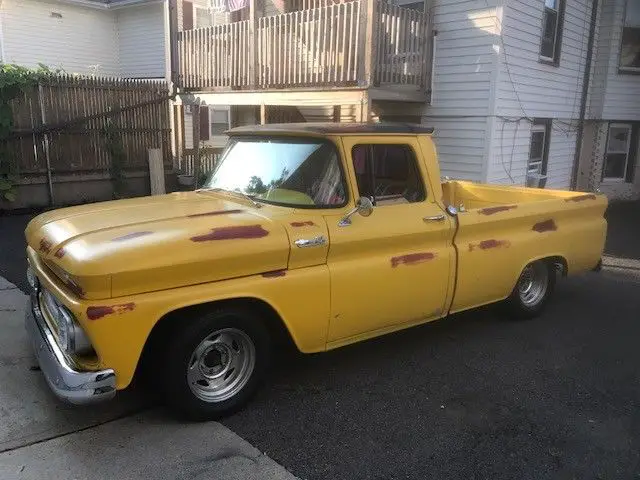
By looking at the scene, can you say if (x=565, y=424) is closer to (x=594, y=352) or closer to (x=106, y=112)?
(x=594, y=352)

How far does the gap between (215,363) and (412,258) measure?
5.26ft

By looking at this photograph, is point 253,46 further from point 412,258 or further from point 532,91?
point 412,258

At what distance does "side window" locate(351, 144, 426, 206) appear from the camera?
401 cm

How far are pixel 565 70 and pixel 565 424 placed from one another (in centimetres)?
981

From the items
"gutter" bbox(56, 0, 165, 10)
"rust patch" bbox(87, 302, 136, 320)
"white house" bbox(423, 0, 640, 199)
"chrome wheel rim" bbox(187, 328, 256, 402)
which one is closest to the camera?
"rust patch" bbox(87, 302, 136, 320)

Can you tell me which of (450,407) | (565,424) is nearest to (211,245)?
(450,407)

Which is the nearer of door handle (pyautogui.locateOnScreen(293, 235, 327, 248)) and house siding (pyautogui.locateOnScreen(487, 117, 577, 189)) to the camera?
door handle (pyautogui.locateOnScreen(293, 235, 327, 248))

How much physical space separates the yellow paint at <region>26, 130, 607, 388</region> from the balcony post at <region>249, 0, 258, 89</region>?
627cm

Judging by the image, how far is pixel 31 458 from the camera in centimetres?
303

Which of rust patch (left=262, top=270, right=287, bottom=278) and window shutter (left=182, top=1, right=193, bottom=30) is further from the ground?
window shutter (left=182, top=1, right=193, bottom=30)

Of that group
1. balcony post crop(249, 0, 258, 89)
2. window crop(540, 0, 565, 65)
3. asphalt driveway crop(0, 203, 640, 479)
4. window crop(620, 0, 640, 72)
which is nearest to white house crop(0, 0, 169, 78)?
balcony post crop(249, 0, 258, 89)

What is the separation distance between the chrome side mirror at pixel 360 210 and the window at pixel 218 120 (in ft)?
40.3

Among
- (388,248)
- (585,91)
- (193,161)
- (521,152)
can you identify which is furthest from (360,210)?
(585,91)

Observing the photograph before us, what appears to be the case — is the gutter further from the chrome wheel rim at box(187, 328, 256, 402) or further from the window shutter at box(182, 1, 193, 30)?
the chrome wheel rim at box(187, 328, 256, 402)
